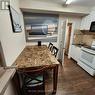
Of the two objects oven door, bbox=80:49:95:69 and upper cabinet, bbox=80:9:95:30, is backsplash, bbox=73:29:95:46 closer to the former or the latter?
upper cabinet, bbox=80:9:95:30

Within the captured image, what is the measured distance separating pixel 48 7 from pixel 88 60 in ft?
7.79

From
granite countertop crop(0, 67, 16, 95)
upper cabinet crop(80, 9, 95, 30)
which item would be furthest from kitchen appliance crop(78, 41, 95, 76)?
granite countertop crop(0, 67, 16, 95)

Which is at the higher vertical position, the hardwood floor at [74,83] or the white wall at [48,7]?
the white wall at [48,7]

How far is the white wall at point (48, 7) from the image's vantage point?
2459 millimetres

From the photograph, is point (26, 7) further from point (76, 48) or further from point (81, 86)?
point (81, 86)

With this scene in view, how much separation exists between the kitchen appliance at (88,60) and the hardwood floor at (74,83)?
18cm

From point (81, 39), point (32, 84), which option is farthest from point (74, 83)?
point (81, 39)

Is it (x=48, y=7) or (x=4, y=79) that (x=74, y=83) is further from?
(x=48, y=7)

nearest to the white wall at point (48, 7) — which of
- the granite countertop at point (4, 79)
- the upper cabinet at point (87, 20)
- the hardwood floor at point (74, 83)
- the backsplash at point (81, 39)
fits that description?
the upper cabinet at point (87, 20)

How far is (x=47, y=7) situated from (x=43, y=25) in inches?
32.2

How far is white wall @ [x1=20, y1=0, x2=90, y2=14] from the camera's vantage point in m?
2.46

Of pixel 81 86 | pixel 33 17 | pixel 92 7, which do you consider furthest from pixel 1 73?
pixel 92 7

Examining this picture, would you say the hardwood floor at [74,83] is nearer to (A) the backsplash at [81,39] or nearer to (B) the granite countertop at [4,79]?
(B) the granite countertop at [4,79]

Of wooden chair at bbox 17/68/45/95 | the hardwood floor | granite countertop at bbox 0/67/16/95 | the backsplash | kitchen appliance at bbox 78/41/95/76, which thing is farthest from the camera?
the backsplash
